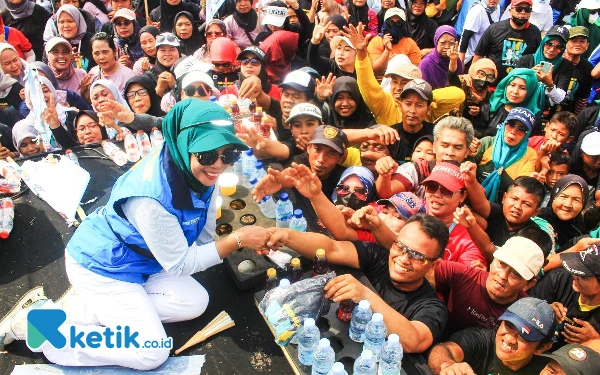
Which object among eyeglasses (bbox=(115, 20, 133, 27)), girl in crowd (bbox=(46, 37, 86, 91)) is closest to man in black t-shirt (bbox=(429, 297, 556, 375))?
girl in crowd (bbox=(46, 37, 86, 91))

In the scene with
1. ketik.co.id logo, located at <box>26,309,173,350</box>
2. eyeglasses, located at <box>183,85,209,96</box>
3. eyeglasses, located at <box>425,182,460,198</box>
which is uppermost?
eyeglasses, located at <box>425,182,460,198</box>

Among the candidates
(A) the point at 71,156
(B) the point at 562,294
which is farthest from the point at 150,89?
(B) the point at 562,294

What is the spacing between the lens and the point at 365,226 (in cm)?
341

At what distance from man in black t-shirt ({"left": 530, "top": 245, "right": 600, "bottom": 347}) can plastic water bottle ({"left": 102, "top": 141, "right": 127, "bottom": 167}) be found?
149 inches

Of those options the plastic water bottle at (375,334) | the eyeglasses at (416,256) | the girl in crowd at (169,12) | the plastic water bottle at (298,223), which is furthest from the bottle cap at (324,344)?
the girl in crowd at (169,12)

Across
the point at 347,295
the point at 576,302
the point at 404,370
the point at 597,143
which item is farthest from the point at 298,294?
the point at 597,143

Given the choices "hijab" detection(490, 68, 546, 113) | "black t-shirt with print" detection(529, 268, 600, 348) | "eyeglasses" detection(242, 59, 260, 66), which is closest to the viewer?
"black t-shirt with print" detection(529, 268, 600, 348)

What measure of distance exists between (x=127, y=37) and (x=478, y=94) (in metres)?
5.01

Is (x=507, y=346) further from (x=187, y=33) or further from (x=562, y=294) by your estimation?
(x=187, y=33)

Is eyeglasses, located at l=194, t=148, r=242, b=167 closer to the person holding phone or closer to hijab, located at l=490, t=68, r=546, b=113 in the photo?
hijab, located at l=490, t=68, r=546, b=113

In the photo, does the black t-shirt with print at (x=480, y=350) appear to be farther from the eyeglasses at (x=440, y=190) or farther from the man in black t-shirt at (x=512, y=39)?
the man in black t-shirt at (x=512, y=39)

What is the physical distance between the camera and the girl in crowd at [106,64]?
18.5 ft

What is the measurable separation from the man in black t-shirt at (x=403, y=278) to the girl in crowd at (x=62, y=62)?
14.0 feet

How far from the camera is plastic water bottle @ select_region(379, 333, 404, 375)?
238 centimetres
